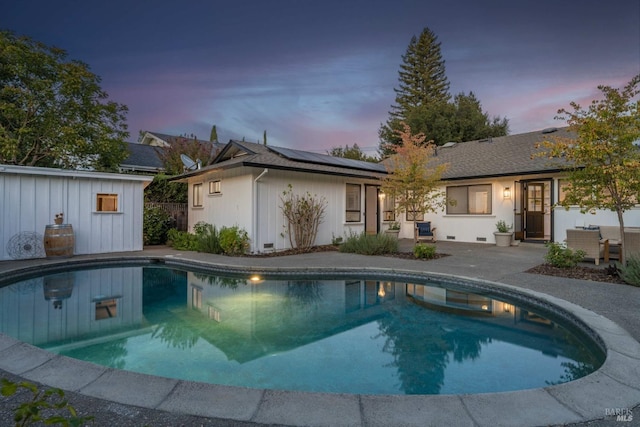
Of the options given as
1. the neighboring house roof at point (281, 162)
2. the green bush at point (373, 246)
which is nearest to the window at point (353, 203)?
the neighboring house roof at point (281, 162)

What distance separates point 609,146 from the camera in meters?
6.11

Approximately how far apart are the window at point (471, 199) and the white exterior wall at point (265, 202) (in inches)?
163

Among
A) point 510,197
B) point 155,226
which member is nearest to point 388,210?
point 510,197

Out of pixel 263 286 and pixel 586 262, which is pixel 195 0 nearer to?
pixel 263 286

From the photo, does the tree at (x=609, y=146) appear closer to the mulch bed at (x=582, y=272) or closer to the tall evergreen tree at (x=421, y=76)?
the mulch bed at (x=582, y=272)

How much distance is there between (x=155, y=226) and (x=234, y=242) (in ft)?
14.8

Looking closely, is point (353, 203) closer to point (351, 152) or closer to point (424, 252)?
point (424, 252)

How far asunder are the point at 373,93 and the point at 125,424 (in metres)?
17.6

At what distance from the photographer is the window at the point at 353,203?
41.1 feet

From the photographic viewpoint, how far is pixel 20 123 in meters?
12.3

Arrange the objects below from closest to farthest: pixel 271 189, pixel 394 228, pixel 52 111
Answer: pixel 271 189 → pixel 52 111 → pixel 394 228

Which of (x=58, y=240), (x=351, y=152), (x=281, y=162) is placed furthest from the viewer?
(x=351, y=152)

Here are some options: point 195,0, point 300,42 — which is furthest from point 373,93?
point 195,0

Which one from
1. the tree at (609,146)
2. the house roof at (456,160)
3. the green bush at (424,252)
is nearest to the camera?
the tree at (609,146)
